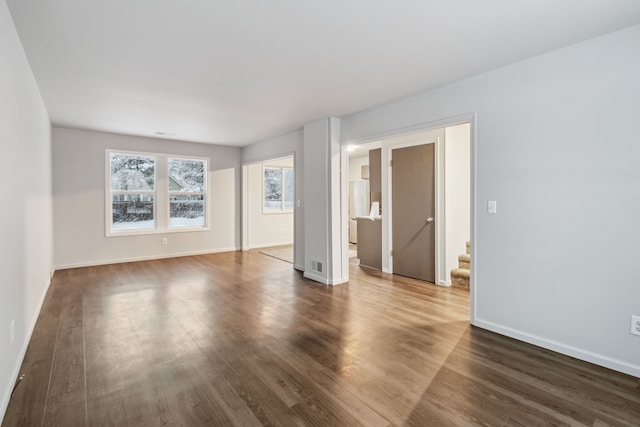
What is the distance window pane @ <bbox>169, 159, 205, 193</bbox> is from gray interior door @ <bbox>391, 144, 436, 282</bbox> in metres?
4.28

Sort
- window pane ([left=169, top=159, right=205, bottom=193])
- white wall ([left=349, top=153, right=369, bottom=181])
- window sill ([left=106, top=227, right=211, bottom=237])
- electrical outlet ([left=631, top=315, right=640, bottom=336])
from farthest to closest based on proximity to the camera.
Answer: white wall ([left=349, top=153, right=369, bottom=181]), window pane ([left=169, top=159, right=205, bottom=193]), window sill ([left=106, top=227, right=211, bottom=237]), electrical outlet ([left=631, top=315, right=640, bottom=336])

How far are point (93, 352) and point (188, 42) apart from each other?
259 cm

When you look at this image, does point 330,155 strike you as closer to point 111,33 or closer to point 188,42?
point 188,42

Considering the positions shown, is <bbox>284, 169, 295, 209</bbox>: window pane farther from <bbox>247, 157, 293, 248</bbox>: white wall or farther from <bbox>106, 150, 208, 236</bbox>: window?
<bbox>106, 150, 208, 236</bbox>: window

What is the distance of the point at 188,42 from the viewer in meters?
2.46

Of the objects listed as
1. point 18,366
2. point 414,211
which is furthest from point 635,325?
point 18,366

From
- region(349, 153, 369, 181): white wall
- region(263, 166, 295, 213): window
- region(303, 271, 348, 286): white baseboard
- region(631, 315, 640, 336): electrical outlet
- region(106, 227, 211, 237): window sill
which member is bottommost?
region(303, 271, 348, 286): white baseboard

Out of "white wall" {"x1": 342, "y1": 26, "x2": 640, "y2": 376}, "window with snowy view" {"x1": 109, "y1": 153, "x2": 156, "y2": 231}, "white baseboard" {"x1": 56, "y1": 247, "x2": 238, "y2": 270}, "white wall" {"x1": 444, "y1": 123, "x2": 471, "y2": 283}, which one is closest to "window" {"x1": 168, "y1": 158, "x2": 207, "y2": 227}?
"window with snowy view" {"x1": 109, "y1": 153, "x2": 156, "y2": 231}

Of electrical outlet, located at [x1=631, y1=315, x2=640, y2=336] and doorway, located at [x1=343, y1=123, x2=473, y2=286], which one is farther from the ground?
doorway, located at [x1=343, y1=123, x2=473, y2=286]

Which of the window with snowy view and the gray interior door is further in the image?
the window with snowy view

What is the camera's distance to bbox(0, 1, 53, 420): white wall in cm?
199

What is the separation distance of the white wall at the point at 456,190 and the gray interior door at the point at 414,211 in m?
0.20

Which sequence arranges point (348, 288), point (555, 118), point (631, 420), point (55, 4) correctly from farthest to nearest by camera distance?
1. point (348, 288)
2. point (555, 118)
3. point (55, 4)
4. point (631, 420)

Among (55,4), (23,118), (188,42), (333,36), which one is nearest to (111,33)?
(55,4)
